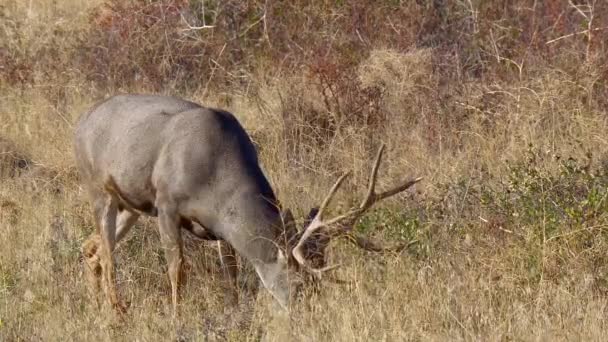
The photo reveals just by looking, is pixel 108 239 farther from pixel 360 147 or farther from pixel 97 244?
pixel 360 147

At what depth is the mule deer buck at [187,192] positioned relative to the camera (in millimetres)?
7883

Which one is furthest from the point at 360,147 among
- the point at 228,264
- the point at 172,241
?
the point at 172,241

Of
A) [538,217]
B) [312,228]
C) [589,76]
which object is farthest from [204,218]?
[589,76]

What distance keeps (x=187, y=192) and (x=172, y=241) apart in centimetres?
36

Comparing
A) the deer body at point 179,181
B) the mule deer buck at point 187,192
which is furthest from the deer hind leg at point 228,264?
the deer body at point 179,181

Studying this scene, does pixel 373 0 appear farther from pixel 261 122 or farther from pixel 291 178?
pixel 291 178

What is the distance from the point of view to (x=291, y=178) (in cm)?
1072

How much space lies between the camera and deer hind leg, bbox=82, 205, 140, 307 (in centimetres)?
896

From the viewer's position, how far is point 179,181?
8297 mm

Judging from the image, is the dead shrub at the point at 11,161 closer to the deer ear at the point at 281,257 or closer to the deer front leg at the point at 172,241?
the deer front leg at the point at 172,241

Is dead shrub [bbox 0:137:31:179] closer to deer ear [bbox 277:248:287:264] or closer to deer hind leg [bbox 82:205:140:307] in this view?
deer hind leg [bbox 82:205:140:307]

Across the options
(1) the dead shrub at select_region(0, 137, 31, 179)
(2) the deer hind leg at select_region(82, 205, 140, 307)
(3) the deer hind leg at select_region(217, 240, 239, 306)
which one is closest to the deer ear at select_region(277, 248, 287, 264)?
(3) the deer hind leg at select_region(217, 240, 239, 306)

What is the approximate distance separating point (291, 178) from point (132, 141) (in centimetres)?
221

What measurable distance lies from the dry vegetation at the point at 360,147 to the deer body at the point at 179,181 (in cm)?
30
